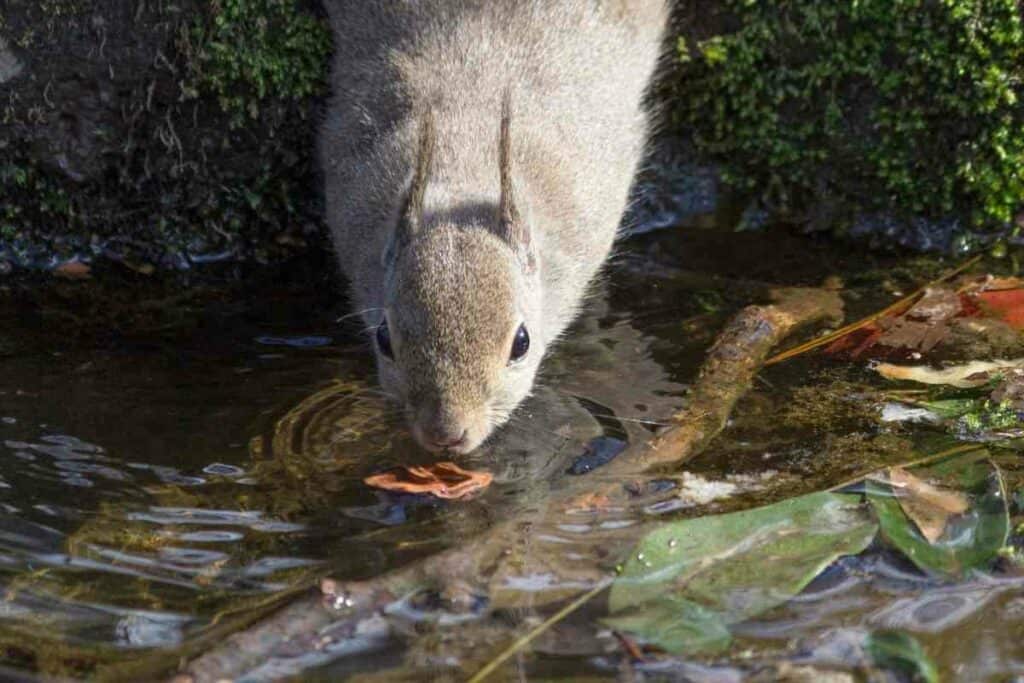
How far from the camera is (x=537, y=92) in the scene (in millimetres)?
6410

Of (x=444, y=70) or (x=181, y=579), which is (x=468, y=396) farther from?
(x=444, y=70)

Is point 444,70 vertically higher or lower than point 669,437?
higher

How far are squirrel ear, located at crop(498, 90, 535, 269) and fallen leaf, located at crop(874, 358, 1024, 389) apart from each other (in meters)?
1.62

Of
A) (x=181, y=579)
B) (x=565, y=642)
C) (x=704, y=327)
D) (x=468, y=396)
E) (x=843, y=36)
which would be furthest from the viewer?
(x=843, y=36)

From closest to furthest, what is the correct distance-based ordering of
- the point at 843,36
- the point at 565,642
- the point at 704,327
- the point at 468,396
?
1. the point at 565,642
2. the point at 468,396
3. the point at 704,327
4. the point at 843,36

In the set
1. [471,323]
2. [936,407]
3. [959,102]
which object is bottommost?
Result: [936,407]

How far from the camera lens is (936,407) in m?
5.38

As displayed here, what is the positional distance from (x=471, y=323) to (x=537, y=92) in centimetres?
175

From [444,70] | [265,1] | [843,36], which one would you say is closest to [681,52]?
[843,36]

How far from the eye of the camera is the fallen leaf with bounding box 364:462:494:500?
498 centimetres

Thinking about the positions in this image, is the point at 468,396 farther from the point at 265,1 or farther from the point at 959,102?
the point at 959,102

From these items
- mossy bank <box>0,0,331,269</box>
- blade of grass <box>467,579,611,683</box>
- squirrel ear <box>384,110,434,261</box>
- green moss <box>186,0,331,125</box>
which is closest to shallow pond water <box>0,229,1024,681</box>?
blade of grass <box>467,579,611,683</box>

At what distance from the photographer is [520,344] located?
17.6 ft

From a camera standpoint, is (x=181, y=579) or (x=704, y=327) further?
(x=704, y=327)
